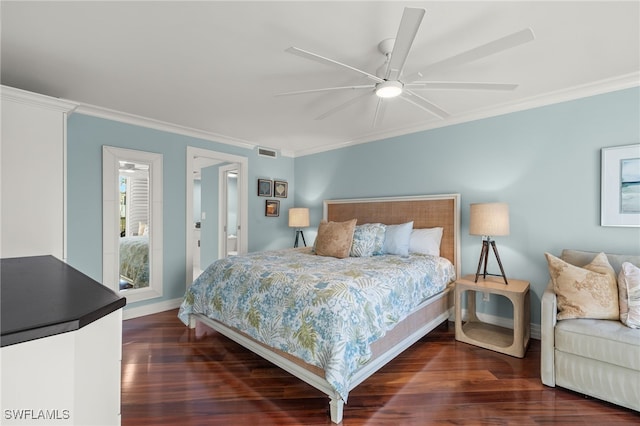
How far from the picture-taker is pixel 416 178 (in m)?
3.76

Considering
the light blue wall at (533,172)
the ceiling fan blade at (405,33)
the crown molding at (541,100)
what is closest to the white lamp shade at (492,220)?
the light blue wall at (533,172)

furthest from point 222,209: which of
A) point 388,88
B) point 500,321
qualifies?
point 500,321

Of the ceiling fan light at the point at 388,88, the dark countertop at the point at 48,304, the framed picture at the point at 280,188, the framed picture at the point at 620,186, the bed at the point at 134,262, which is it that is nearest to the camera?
the dark countertop at the point at 48,304

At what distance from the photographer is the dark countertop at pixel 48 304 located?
673mm

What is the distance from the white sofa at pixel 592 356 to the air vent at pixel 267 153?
4062 millimetres

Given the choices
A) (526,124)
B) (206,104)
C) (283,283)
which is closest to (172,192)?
(206,104)

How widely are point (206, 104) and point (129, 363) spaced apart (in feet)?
8.13

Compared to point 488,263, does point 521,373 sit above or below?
below

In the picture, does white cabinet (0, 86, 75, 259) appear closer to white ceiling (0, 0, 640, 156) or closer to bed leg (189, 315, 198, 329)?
white ceiling (0, 0, 640, 156)

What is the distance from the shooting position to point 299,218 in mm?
4688

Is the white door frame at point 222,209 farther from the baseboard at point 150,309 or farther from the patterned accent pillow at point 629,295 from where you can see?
the patterned accent pillow at point 629,295

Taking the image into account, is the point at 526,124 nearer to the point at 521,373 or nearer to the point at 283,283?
the point at 521,373

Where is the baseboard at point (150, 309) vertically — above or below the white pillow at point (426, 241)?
below

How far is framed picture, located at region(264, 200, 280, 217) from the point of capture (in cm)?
491
